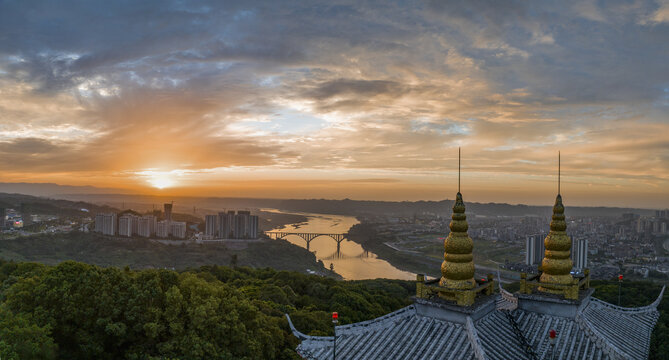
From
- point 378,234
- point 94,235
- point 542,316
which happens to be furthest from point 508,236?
point 542,316

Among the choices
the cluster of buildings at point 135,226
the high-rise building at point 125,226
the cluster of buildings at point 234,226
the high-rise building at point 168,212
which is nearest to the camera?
the cluster of buildings at point 135,226

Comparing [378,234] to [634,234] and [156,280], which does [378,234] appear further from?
[156,280]

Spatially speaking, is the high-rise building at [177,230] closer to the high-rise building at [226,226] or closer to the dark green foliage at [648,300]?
the high-rise building at [226,226]

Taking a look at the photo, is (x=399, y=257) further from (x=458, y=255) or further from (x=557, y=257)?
(x=458, y=255)

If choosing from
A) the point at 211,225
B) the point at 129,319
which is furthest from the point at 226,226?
the point at 129,319

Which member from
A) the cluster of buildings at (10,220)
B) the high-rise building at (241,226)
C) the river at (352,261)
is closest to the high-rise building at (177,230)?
the high-rise building at (241,226)
